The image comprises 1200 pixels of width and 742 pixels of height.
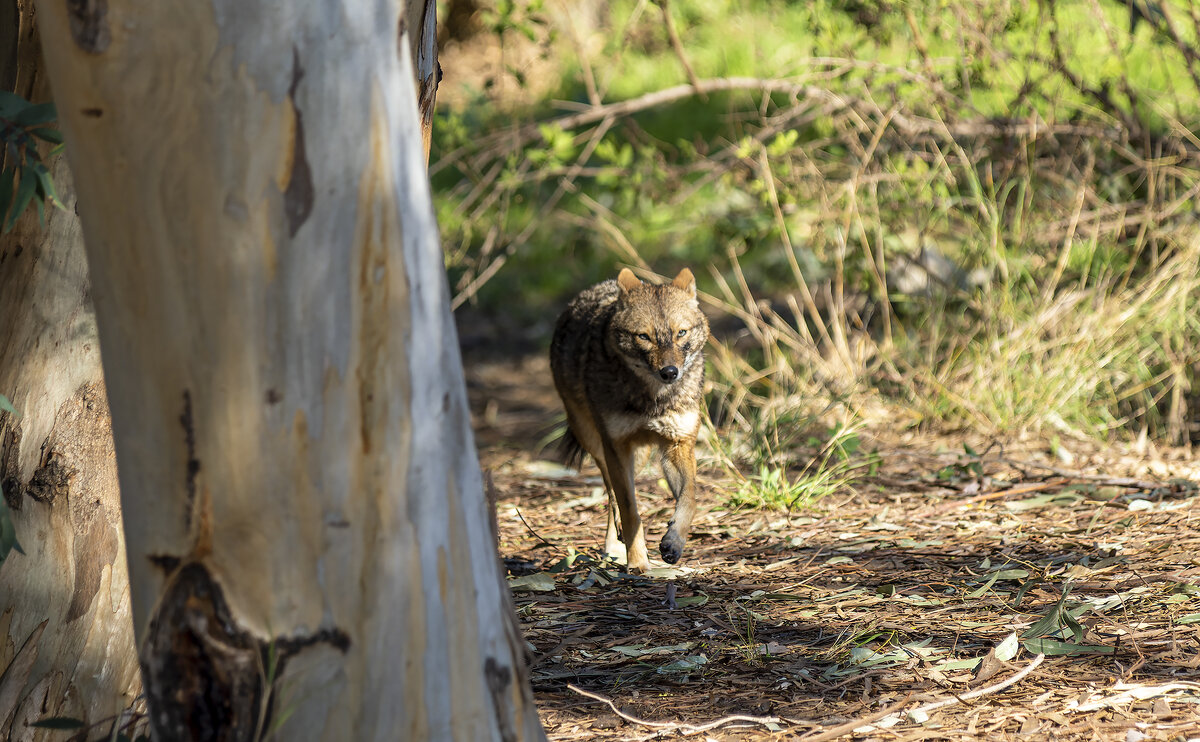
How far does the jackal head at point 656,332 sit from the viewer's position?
5242 mm

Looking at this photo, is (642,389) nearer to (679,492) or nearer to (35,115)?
(679,492)

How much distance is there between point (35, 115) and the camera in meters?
2.59

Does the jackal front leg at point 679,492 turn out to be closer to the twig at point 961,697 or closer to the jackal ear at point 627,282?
Answer: the jackal ear at point 627,282

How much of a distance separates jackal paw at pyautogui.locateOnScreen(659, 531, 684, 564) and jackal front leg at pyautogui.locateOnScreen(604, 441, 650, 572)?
138 mm

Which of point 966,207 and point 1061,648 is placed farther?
point 966,207

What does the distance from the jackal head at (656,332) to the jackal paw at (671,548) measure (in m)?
0.80

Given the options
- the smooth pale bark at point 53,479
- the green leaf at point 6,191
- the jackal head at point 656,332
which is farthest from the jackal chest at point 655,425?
the green leaf at point 6,191

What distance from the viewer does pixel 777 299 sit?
10625 millimetres

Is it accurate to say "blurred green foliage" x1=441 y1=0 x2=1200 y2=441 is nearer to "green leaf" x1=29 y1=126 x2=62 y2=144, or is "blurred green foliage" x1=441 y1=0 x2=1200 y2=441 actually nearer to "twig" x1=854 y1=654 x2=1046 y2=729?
"twig" x1=854 y1=654 x2=1046 y2=729

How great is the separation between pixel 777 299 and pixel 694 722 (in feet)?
25.6

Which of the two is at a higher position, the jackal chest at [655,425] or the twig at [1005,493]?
the jackal chest at [655,425]

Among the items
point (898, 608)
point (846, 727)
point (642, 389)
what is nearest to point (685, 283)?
point (642, 389)

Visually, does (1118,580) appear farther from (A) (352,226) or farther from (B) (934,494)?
(A) (352,226)

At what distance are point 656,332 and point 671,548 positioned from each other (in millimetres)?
1101
